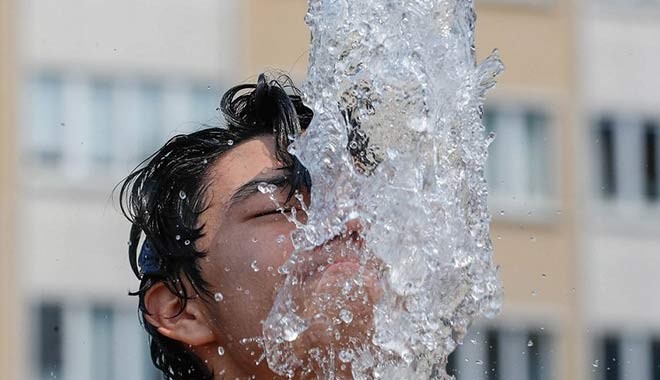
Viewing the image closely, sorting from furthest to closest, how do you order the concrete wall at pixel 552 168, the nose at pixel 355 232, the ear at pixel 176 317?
the concrete wall at pixel 552 168
the ear at pixel 176 317
the nose at pixel 355 232

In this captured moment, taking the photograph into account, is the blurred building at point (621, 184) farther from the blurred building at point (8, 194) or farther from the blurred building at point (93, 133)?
the blurred building at point (8, 194)

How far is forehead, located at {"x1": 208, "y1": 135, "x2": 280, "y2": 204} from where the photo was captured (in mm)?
4273

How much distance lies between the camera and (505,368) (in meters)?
22.9

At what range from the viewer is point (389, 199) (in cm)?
439

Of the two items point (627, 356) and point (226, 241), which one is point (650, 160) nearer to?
point (627, 356)

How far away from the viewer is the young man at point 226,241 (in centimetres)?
412

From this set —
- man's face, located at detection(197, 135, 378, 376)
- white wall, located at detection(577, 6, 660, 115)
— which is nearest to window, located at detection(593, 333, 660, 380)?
white wall, located at detection(577, 6, 660, 115)

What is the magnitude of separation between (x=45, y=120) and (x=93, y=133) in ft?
1.79

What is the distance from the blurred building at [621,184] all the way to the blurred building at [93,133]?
4232 millimetres

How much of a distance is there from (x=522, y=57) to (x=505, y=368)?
3.45 meters

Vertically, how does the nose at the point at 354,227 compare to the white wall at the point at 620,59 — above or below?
below

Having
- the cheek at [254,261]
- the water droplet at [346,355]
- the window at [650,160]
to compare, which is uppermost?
the window at [650,160]

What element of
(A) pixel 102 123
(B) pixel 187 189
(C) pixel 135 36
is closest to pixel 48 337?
(A) pixel 102 123

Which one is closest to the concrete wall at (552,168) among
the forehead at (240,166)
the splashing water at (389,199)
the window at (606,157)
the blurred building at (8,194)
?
the window at (606,157)
